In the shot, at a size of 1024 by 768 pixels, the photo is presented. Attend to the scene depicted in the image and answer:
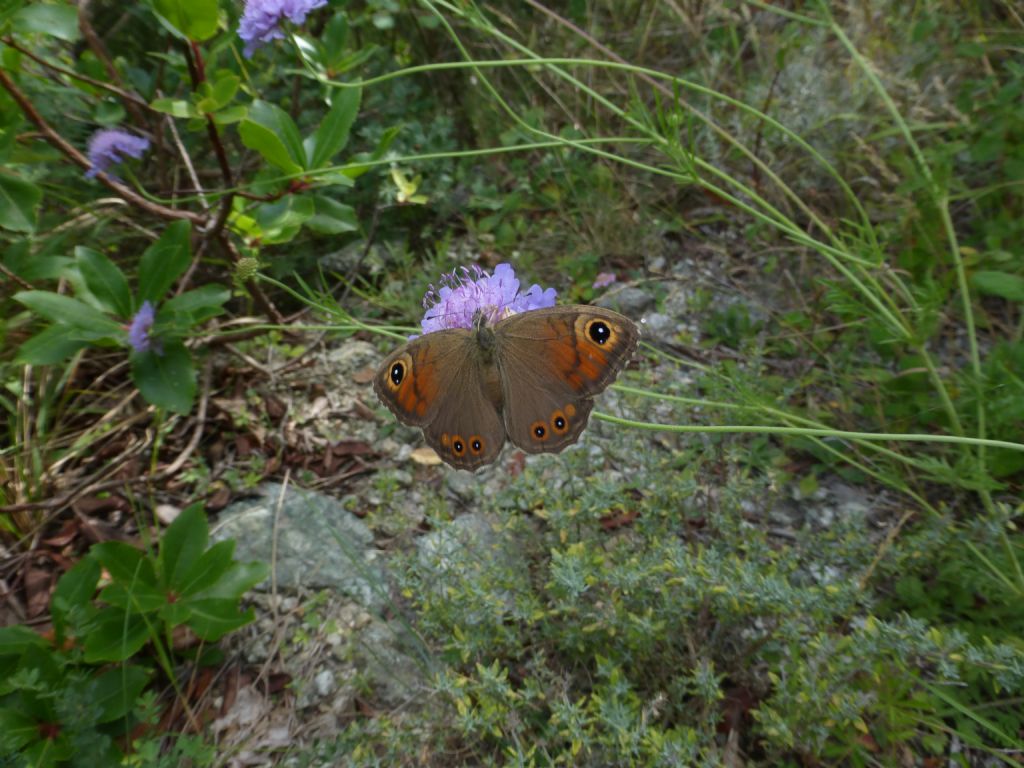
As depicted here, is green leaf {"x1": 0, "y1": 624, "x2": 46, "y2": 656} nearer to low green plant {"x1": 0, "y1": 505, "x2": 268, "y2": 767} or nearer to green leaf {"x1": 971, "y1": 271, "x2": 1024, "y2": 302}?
low green plant {"x1": 0, "y1": 505, "x2": 268, "y2": 767}

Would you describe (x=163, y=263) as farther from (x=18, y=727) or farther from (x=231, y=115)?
(x=18, y=727)

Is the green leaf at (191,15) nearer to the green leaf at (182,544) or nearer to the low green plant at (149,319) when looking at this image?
the low green plant at (149,319)

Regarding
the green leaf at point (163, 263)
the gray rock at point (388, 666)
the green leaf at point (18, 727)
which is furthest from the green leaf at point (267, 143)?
the green leaf at point (18, 727)

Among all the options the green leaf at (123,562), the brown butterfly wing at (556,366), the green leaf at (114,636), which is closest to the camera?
the brown butterfly wing at (556,366)

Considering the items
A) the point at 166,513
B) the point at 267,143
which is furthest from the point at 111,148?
the point at 166,513

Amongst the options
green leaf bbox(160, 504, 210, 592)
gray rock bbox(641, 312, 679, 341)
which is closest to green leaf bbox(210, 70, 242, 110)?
green leaf bbox(160, 504, 210, 592)

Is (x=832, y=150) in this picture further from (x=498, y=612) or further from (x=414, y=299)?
(x=498, y=612)
